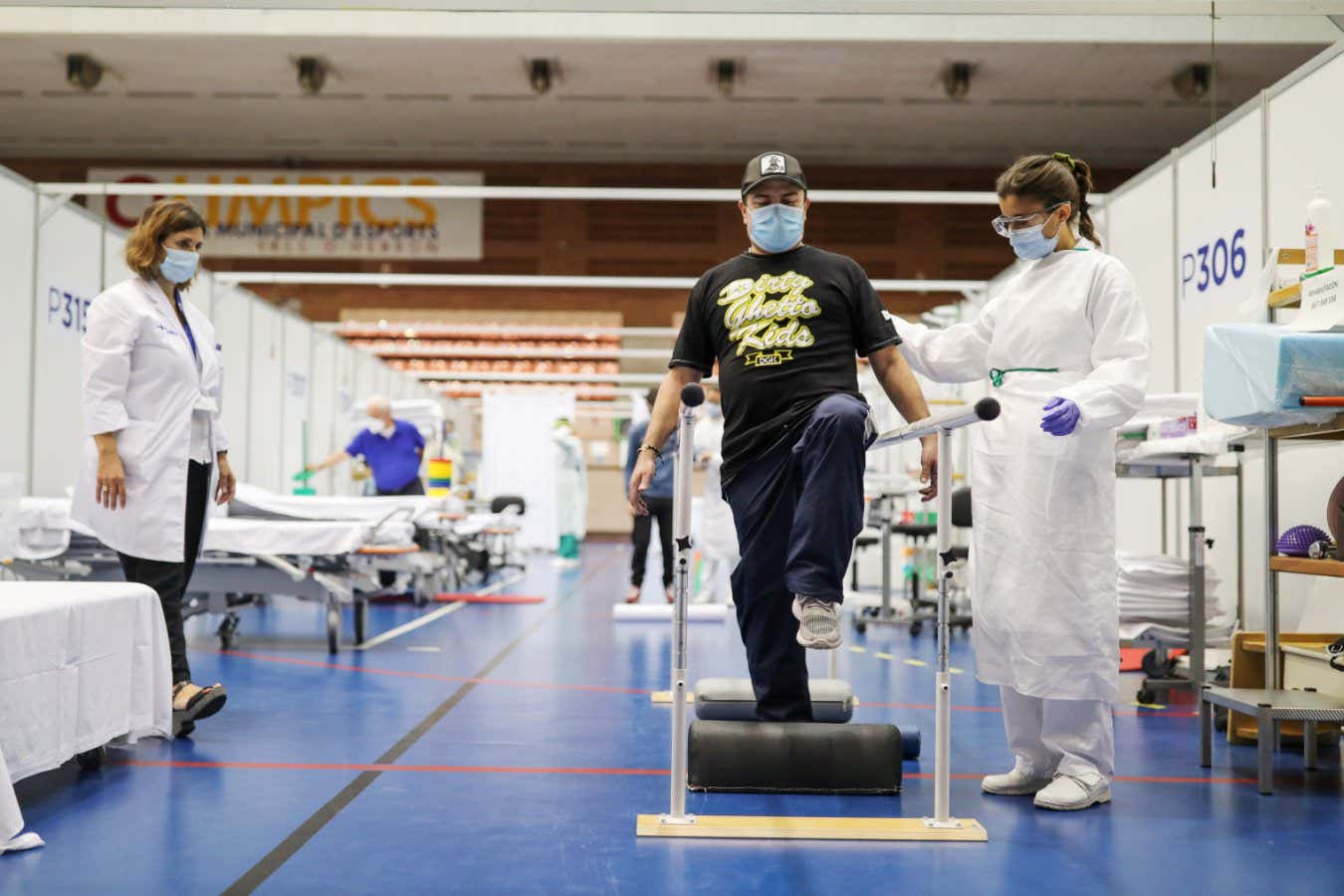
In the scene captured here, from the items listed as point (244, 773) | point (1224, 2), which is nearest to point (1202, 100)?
point (1224, 2)

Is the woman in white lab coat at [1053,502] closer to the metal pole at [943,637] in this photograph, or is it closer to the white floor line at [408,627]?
the metal pole at [943,637]

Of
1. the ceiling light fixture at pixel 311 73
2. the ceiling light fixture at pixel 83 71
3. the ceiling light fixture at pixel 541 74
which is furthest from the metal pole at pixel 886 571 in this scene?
the ceiling light fixture at pixel 83 71

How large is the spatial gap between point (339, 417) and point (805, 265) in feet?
33.6

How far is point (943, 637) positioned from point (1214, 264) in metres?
4.02

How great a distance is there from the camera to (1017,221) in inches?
115

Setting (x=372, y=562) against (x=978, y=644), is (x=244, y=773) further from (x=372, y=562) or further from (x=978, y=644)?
(x=372, y=562)

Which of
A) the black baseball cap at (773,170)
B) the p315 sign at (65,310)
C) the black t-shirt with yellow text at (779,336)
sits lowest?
the black t-shirt with yellow text at (779,336)

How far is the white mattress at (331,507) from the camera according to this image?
20.9ft

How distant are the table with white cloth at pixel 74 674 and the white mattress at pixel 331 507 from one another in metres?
2.91

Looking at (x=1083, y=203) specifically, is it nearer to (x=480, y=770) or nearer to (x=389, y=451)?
(x=480, y=770)

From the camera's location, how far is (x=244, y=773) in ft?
10.0

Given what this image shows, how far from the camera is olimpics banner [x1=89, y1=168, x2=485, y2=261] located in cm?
1443

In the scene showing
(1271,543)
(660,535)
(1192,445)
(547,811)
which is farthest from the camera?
(660,535)

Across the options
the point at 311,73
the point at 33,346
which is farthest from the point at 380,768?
the point at 311,73
